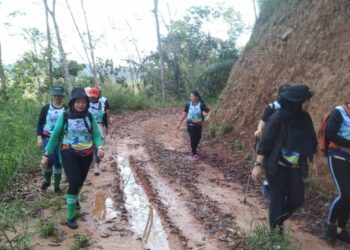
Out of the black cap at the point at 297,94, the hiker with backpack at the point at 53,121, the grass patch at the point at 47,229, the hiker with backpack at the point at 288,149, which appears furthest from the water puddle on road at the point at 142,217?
the black cap at the point at 297,94

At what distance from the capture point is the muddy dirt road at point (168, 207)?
4.76m

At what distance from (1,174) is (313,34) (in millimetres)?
7812

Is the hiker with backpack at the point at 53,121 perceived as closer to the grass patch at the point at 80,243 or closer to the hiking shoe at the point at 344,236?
the grass patch at the point at 80,243

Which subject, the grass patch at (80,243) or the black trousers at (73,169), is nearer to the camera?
the grass patch at (80,243)

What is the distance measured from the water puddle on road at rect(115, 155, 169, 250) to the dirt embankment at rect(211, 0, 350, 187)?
121 inches

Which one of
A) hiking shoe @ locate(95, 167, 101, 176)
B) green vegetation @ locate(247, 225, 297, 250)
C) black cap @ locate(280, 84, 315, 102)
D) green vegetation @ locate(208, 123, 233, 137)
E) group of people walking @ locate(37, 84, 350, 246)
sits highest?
black cap @ locate(280, 84, 315, 102)

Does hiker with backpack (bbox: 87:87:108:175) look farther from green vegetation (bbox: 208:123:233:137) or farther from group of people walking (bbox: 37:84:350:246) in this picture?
green vegetation (bbox: 208:123:233:137)

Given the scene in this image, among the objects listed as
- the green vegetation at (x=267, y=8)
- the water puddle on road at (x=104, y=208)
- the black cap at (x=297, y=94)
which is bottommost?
the water puddle on road at (x=104, y=208)

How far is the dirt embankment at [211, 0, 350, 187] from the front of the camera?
7.44 meters

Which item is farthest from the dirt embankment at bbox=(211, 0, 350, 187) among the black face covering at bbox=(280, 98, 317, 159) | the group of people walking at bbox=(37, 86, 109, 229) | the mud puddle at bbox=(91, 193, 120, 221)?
the group of people walking at bbox=(37, 86, 109, 229)

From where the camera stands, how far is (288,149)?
13.7ft

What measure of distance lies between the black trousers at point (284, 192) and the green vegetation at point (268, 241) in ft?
0.60

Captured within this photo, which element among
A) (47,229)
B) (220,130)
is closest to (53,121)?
(47,229)

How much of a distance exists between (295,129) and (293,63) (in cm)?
573
